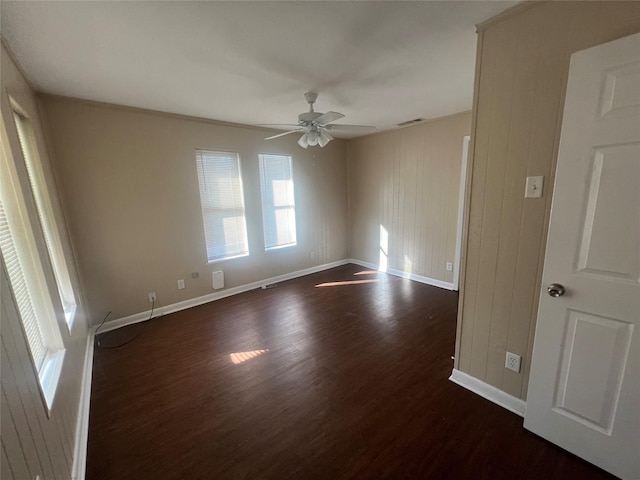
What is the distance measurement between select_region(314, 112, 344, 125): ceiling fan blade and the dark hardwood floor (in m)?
2.08

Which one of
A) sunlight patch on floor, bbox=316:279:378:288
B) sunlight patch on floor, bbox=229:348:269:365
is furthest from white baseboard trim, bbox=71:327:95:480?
sunlight patch on floor, bbox=316:279:378:288

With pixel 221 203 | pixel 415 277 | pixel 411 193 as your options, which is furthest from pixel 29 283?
pixel 415 277

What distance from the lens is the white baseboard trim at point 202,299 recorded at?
299 cm

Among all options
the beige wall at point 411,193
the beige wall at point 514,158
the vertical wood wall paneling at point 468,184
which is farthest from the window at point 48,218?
the beige wall at point 411,193

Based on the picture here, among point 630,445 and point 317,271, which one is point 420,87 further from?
point 317,271

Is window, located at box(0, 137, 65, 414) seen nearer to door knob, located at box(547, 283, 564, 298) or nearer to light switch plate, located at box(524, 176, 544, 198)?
door knob, located at box(547, 283, 564, 298)

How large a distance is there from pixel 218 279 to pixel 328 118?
2.58 metres

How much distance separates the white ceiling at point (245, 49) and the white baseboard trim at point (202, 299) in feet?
7.62

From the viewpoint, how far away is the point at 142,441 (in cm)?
162

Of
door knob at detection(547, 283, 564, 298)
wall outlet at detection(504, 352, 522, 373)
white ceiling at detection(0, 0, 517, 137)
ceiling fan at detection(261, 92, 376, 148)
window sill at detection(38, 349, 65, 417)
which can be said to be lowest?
wall outlet at detection(504, 352, 522, 373)

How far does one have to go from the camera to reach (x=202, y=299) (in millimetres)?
3596

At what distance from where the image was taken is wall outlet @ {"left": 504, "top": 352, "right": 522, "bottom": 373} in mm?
1678

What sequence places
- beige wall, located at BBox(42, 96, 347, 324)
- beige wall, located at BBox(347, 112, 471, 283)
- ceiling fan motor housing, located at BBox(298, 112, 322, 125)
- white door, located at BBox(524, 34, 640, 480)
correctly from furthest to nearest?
beige wall, located at BBox(347, 112, 471, 283) → beige wall, located at BBox(42, 96, 347, 324) → ceiling fan motor housing, located at BBox(298, 112, 322, 125) → white door, located at BBox(524, 34, 640, 480)

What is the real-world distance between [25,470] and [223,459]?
907 millimetres
